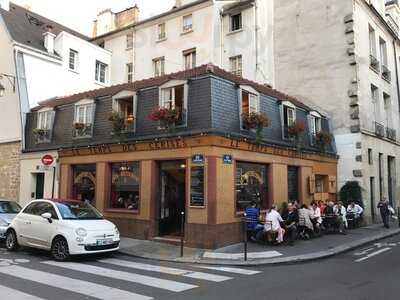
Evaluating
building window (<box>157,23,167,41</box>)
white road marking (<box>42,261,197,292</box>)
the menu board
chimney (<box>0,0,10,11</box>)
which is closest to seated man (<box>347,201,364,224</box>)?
the menu board

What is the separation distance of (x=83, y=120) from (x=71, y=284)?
10.5 metres

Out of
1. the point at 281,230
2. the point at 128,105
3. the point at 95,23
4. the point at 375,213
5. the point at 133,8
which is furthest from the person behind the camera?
the point at 95,23

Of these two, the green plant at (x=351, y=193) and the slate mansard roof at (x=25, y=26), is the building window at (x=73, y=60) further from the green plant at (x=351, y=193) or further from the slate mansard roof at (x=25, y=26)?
the green plant at (x=351, y=193)

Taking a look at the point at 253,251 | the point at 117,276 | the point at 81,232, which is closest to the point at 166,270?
the point at 117,276

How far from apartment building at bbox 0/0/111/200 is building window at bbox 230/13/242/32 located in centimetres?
934

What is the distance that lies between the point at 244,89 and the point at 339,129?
27.5 feet

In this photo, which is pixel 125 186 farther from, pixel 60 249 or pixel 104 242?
pixel 60 249

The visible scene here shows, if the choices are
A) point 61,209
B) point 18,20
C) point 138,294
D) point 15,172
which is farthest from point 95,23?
point 138,294

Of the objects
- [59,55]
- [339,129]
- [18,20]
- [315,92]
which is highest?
[18,20]

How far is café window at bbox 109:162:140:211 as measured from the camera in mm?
15945

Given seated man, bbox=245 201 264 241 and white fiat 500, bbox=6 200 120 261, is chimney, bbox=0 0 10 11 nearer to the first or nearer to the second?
white fiat 500, bbox=6 200 120 261

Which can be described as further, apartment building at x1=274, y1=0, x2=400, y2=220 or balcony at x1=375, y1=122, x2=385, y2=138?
balcony at x1=375, y1=122, x2=385, y2=138

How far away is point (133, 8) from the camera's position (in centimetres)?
3275

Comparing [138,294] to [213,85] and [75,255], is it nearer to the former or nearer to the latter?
[75,255]
